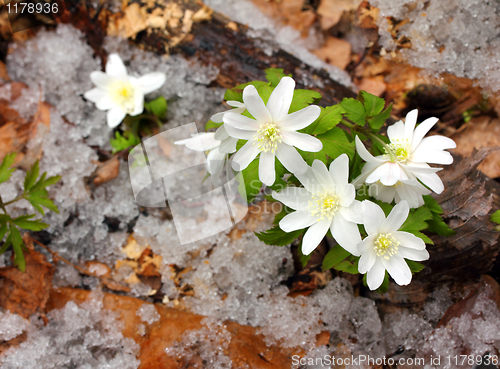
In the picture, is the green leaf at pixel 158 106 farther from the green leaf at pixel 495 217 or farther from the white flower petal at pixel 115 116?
the green leaf at pixel 495 217

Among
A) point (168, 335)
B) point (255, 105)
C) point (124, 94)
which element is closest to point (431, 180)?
point (255, 105)

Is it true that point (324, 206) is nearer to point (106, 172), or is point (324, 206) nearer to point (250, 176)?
point (250, 176)

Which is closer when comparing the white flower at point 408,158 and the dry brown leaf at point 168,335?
the white flower at point 408,158

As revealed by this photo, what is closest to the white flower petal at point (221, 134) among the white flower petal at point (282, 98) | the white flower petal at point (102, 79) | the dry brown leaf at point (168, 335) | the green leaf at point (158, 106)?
the white flower petal at point (282, 98)

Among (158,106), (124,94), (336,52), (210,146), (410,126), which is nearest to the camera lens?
(410,126)

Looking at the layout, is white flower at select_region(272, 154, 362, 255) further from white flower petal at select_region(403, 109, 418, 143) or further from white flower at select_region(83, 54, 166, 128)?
white flower at select_region(83, 54, 166, 128)

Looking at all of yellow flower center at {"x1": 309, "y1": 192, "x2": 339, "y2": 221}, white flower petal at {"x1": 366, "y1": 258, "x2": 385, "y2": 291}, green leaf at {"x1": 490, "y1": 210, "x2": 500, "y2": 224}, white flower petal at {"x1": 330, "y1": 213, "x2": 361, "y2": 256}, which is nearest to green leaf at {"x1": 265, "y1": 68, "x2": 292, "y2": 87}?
yellow flower center at {"x1": 309, "y1": 192, "x2": 339, "y2": 221}
